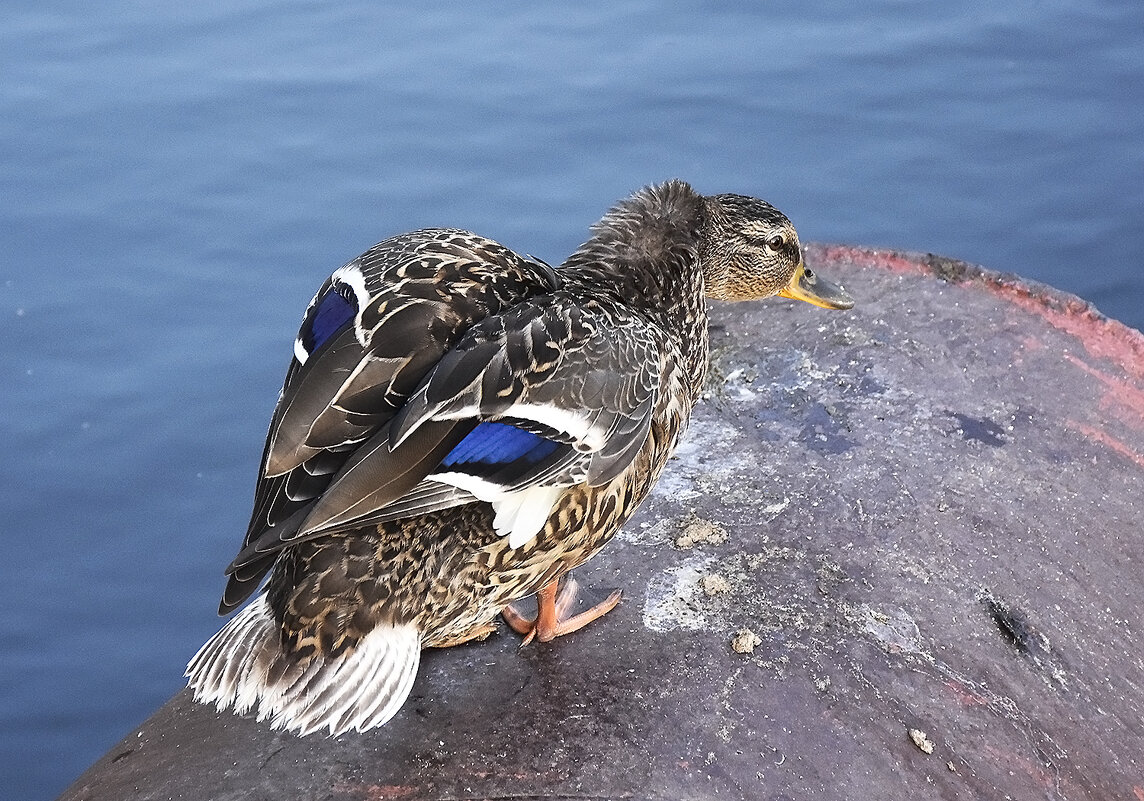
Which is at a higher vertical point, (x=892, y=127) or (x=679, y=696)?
(x=679, y=696)

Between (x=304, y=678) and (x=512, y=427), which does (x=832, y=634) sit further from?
(x=304, y=678)

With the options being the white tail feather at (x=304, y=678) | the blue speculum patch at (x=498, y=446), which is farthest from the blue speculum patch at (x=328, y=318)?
the white tail feather at (x=304, y=678)

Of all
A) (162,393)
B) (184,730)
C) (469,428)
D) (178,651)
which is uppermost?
(469,428)

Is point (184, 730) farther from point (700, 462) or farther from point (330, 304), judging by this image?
point (700, 462)

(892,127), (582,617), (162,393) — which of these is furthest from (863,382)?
(892,127)

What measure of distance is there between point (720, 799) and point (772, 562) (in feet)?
2.09

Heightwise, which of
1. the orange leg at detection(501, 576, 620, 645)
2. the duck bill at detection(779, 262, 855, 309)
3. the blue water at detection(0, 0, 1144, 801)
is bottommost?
the blue water at detection(0, 0, 1144, 801)

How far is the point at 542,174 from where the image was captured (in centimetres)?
650

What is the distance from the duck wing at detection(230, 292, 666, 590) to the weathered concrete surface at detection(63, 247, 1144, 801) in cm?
32

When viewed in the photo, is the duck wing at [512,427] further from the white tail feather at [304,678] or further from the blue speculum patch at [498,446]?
the white tail feather at [304,678]

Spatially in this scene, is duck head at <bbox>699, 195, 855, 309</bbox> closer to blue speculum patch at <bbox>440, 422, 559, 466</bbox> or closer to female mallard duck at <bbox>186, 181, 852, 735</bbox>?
female mallard duck at <bbox>186, 181, 852, 735</bbox>

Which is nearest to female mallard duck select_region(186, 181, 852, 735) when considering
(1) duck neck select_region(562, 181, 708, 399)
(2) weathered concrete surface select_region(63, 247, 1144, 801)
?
(2) weathered concrete surface select_region(63, 247, 1144, 801)

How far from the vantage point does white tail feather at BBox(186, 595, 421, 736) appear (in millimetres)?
2078

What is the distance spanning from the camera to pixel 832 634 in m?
2.35
